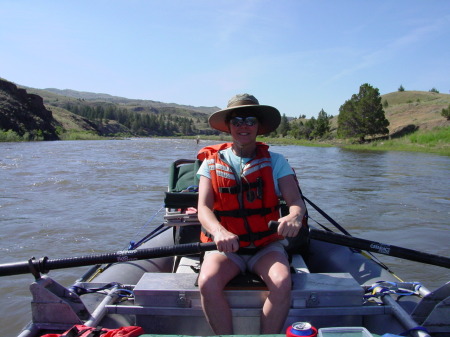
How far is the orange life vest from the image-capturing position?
116 inches

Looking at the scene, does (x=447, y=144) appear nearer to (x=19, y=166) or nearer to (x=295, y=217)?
(x=19, y=166)

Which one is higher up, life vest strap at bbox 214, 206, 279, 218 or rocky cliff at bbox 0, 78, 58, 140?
rocky cliff at bbox 0, 78, 58, 140

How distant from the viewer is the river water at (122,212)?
5883mm

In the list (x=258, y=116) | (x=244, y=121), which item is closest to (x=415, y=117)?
(x=258, y=116)

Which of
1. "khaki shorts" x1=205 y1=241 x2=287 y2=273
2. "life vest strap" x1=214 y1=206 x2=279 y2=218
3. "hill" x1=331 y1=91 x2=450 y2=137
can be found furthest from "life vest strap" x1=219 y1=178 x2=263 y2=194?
"hill" x1=331 y1=91 x2=450 y2=137

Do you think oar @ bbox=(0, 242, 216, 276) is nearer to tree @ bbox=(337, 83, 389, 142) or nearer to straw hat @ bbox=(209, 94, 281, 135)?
straw hat @ bbox=(209, 94, 281, 135)

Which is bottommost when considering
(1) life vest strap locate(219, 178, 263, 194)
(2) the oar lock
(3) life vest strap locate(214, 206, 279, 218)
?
(2) the oar lock

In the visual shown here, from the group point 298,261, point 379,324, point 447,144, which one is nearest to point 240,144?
point 298,261

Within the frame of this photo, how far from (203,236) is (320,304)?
3.08ft

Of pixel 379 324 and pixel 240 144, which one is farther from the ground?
pixel 240 144

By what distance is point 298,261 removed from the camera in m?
3.57

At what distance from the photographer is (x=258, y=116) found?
3.35m

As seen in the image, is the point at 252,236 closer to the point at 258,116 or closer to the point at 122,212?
the point at 258,116

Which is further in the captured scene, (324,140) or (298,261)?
(324,140)
